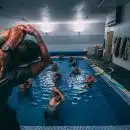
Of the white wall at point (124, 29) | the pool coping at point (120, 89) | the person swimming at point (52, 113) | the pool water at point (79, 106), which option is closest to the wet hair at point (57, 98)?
the person swimming at point (52, 113)

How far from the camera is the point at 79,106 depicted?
22.9 feet

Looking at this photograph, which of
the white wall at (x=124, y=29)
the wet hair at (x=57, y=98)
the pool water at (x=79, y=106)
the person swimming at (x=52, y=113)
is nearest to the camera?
the person swimming at (x=52, y=113)

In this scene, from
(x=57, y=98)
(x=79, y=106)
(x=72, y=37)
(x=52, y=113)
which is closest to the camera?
(x=52, y=113)

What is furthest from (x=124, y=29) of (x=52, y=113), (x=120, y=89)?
(x=52, y=113)

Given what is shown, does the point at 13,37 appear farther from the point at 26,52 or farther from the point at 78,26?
the point at 78,26

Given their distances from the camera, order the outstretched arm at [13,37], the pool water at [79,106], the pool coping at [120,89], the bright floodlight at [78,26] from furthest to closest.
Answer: the bright floodlight at [78,26], the pool coping at [120,89], the pool water at [79,106], the outstretched arm at [13,37]

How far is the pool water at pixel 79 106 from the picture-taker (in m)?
5.81

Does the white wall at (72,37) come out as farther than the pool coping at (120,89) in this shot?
Yes

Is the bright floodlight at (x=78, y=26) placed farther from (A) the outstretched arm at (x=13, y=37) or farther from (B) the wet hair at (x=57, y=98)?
(A) the outstretched arm at (x=13, y=37)

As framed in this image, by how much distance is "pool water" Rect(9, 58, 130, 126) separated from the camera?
581 centimetres

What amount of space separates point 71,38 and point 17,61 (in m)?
24.5

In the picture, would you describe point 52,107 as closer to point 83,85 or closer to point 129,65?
point 83,85

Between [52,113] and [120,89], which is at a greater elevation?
[52,113]

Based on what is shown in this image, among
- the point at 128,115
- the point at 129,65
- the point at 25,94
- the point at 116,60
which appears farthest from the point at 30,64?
the point at 116,60
